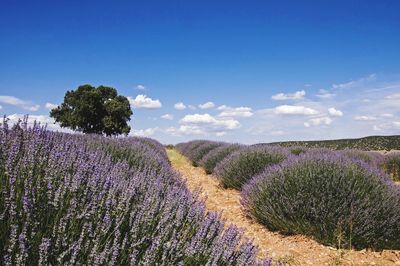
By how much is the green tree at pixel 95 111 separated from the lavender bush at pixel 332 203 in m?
25.9

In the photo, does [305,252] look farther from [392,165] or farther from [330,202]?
[392,165]

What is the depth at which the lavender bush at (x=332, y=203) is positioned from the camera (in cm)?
451

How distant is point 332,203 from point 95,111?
28018 millimetres

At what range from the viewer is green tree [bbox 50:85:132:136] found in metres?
30.1

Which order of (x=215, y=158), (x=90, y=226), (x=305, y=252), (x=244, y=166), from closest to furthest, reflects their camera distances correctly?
(x=90, y=226), (x=305, y=252), (x=244, y=166), (x=215, y=158)

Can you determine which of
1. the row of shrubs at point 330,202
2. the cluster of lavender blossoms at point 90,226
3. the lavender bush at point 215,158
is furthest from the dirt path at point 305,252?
the lavender bush at point 215,158

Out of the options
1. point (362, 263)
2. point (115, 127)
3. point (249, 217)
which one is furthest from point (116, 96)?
point (362, 263)

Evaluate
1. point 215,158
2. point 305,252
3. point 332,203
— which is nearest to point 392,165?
point 215,158

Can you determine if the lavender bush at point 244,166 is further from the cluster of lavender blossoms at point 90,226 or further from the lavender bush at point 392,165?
the lavender bush at point 392,165

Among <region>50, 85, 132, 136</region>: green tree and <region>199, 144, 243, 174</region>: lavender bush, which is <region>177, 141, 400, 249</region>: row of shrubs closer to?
<region>199, 144, 243, 174</region>: lavender bush

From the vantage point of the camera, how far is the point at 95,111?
100 feet

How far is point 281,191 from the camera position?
5.30 meters

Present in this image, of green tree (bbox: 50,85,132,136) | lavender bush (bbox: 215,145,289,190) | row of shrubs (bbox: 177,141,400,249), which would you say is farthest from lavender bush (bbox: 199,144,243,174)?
green tree (bbox: 50,85,132,136)

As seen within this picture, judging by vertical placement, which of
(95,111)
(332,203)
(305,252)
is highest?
(95,111)
